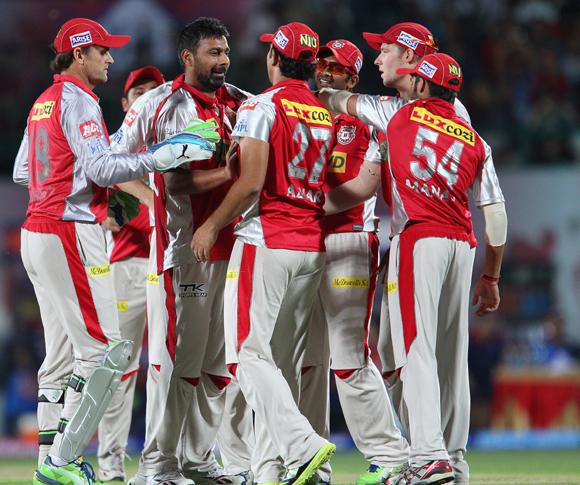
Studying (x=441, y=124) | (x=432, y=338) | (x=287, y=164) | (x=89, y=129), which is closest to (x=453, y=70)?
(x=441, y=124)

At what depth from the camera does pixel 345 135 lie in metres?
6.88

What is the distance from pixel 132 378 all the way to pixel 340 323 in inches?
75.8

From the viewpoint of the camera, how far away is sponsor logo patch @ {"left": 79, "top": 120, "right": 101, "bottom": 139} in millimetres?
5992

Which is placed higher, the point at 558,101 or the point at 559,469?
the point at 558,101

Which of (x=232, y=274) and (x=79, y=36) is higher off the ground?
(x=79, y=36)

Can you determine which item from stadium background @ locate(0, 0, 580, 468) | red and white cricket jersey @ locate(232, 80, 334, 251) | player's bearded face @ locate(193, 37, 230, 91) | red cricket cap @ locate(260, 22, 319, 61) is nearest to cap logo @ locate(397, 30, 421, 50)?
red cricket cap @ locate(260, 22, 319, 61)

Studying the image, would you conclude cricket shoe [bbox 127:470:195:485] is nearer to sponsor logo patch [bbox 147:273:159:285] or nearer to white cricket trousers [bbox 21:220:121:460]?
white cricket trousers [bbox 21:220:121:460]

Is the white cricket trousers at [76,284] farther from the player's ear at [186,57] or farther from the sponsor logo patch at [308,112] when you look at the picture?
the sponsor logo patch at [308,112]

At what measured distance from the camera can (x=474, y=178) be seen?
6.23m

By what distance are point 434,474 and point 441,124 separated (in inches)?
78.5

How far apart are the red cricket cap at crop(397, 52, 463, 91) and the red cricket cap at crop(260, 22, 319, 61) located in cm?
66

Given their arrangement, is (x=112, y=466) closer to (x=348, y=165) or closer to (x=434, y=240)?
(x=348, y=165)

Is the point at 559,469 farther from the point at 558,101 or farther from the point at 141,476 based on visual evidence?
the point at 558,101

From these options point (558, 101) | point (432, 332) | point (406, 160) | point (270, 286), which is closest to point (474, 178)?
point (406, 160)
